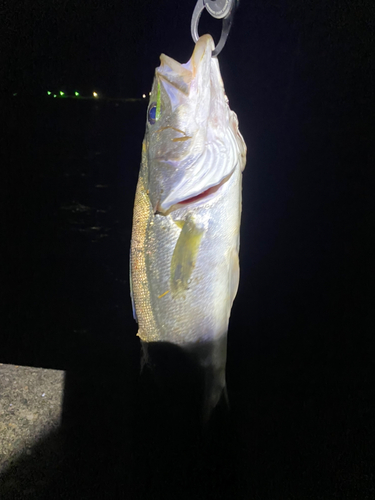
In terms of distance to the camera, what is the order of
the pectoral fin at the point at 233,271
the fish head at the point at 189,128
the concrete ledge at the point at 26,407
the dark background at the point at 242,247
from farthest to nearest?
the concrete ledge at the point at 26,407, the dark background at the point at 242,247, the pectoral fin at the point at 233,271, the fish head at the point at 189,128

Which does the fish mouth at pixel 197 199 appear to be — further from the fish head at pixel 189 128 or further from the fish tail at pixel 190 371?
the fish tail at pixel 190 371

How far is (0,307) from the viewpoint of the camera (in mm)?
1228

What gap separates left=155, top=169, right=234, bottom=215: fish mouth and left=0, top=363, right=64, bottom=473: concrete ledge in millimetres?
1067

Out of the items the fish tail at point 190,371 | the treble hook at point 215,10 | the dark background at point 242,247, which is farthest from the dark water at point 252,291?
the treble hook at point 215,10

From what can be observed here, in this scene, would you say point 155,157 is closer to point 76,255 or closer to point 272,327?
point 76,255

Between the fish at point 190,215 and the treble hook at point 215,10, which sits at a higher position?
the treble hook at point 215,10

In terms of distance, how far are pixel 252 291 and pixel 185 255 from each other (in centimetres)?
49

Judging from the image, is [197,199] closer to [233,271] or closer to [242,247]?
[233,271]

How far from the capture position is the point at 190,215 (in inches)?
27.1

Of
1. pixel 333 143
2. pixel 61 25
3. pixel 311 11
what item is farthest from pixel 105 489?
pixel 311 11

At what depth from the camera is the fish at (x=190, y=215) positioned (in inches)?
24.6

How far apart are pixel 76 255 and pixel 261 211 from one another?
84 centimetres

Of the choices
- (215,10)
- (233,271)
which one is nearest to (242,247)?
(233,271)

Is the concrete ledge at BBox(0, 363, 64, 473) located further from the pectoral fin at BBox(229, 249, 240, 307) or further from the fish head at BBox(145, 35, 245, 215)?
the fish head at BBox(145, 35, 245, 215)
